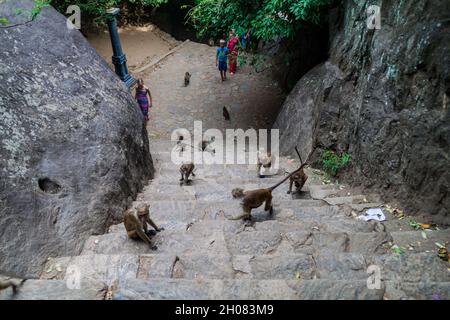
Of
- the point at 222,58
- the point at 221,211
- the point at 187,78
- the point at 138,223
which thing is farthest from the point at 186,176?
the point at 187,78

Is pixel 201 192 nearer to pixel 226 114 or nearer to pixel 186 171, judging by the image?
pixel 186 171

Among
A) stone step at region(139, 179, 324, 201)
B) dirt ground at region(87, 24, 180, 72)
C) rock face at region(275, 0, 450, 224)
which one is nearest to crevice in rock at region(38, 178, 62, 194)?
stone step at region(139, 179, 324, 201)

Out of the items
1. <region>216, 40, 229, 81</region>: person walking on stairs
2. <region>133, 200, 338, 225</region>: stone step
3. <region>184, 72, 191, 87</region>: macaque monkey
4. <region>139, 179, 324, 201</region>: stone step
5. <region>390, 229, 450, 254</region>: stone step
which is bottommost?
<region>139, 179, 324, 201</region>: stone step

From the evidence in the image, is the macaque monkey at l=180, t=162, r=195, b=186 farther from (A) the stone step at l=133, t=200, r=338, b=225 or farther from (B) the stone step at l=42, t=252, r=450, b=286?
(B) the stone step at l=42, t=252, r=450, b=286

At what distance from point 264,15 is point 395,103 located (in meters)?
4.92

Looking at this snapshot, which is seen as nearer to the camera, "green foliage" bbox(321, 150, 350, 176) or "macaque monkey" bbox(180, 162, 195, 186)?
"green foliage" bbox(321, 150, 350, 176)

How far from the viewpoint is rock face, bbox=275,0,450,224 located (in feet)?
15.7

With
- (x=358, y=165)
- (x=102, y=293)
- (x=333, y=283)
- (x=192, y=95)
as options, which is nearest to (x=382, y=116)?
(x=358, y=165)

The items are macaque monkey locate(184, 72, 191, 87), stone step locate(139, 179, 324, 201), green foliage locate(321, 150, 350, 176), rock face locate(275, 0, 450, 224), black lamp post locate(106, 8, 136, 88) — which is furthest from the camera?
macaque monkey locate(184, 72, 191, 87)

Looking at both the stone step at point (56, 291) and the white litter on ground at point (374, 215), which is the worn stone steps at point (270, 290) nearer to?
the stone step at point (56, 291)

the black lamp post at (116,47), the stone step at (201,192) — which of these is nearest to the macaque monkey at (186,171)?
the stone step at (201,192)

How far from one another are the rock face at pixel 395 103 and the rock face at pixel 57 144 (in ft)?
13.5

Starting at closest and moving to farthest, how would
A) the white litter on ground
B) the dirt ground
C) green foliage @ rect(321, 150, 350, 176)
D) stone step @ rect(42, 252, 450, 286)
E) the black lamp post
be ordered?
stone step @ rect(42, 252, 450, 286), the white litter on ground, green foliage @ rect(321, 150, 350, 176), the black lamp post, the dirt ground

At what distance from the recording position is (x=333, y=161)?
7410 millimetres
